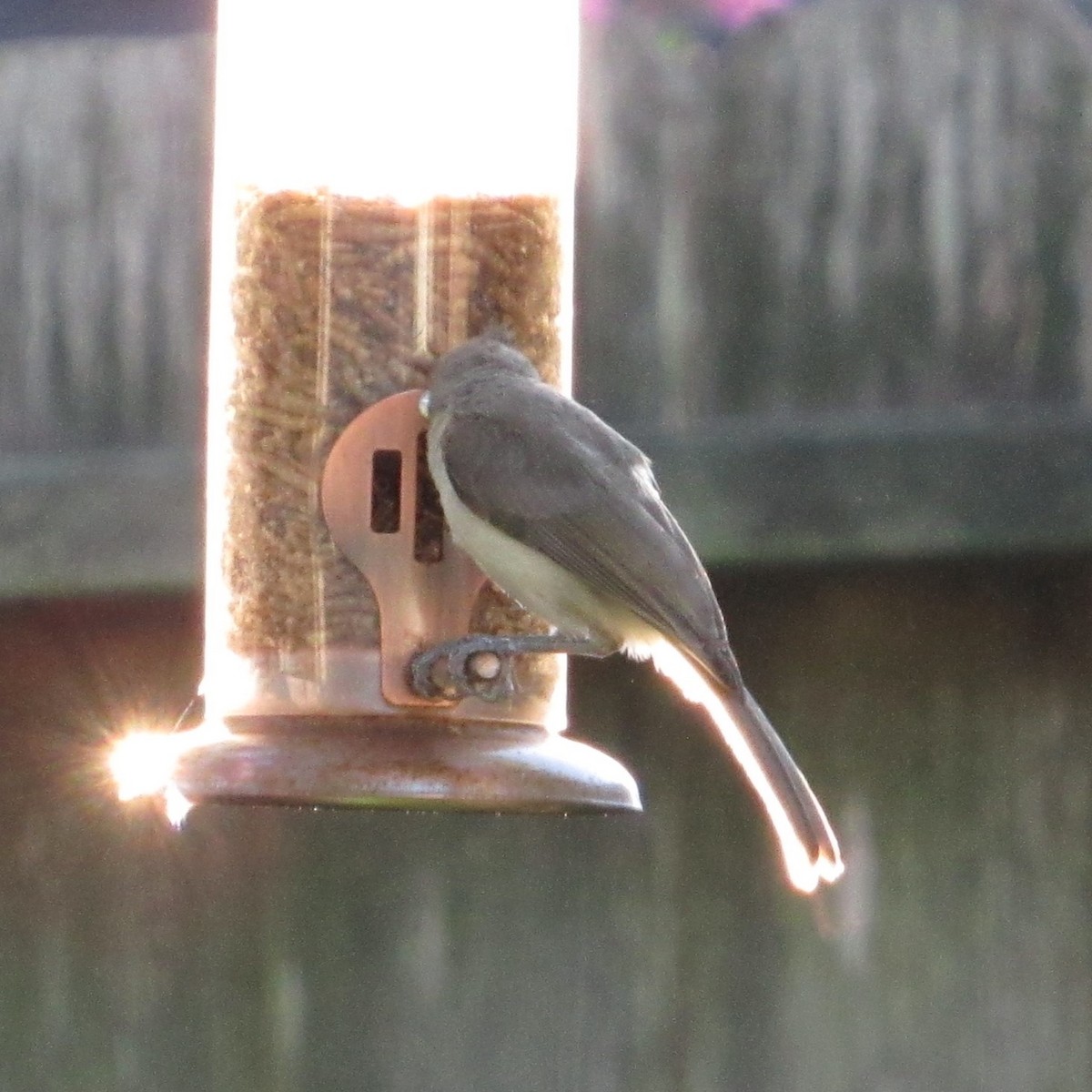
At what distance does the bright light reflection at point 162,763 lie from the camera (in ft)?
14.2

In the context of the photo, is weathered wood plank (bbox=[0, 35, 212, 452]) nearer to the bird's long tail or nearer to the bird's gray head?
the bird's gray head

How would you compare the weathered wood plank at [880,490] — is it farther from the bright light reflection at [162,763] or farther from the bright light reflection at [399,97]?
the bright light reflection at [162,763]

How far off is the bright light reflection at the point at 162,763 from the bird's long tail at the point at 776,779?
0.75 metres

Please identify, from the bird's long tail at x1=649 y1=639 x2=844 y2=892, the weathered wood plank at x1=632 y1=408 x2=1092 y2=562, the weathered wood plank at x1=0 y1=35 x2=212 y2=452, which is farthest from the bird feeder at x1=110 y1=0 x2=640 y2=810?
the weathered wood plank at x1=0 y1=35 x2=212 y2=452

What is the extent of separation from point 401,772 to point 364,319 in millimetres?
776

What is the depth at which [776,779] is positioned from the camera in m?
4.13

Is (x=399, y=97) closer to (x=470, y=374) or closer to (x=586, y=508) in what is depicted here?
(x=470, y=374)

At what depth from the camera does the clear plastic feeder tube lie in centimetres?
445

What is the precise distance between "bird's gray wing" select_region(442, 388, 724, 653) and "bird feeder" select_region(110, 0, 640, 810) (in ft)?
0.69

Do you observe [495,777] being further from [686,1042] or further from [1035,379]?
[1035,379]

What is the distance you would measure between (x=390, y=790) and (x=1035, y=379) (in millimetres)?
1631

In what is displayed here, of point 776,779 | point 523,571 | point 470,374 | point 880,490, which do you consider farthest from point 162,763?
point 880,490

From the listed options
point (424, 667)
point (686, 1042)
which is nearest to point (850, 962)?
point (686, 1042)

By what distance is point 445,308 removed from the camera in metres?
4.50
